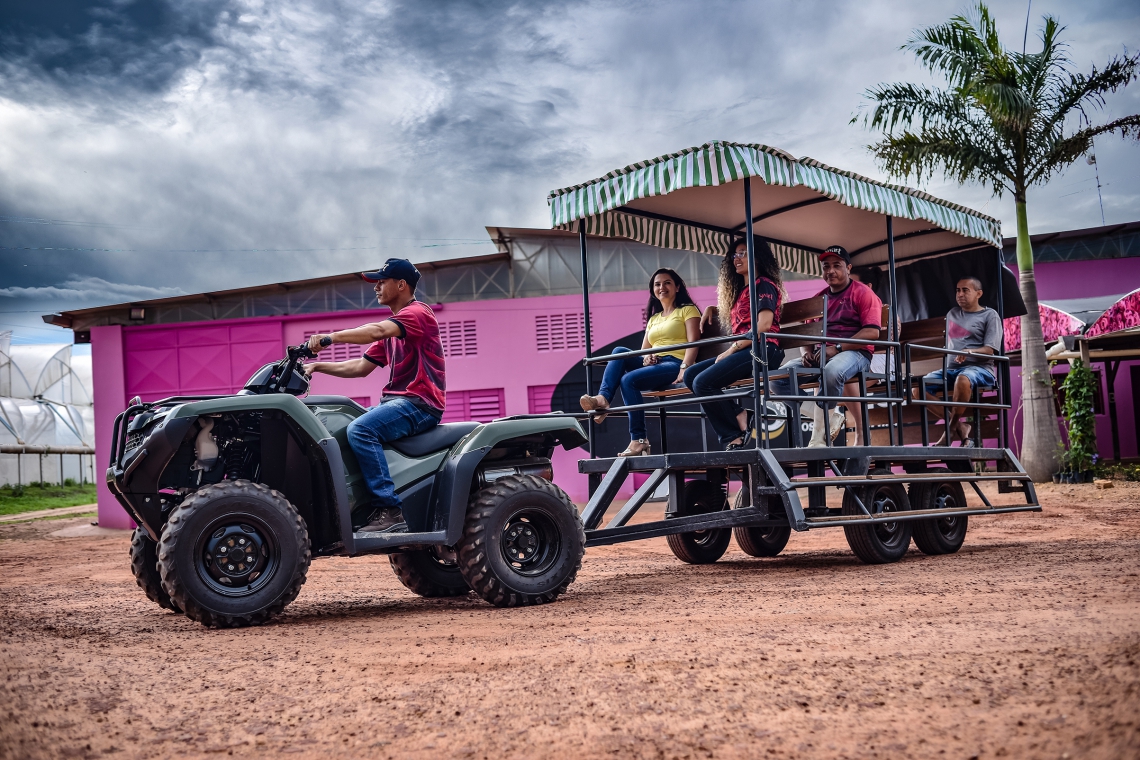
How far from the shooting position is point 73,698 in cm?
343

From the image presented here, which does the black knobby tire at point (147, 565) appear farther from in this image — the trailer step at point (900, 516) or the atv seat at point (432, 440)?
the trailer step at point (900, 516)

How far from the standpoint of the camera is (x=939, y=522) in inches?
312

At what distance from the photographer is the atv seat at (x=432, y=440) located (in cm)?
566

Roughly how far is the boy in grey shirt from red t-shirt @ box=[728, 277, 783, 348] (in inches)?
61.8

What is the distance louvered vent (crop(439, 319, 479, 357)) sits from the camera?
2041cm

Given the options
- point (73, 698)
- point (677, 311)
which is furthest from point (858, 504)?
point (73, 698)

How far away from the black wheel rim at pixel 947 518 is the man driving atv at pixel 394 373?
4.45 m

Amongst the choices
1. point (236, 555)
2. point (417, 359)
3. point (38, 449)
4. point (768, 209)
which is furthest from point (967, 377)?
point (38, 449)

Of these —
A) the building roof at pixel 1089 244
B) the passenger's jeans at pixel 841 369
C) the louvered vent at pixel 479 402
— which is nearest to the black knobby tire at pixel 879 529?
the passenger's jeans at pixel 841 369

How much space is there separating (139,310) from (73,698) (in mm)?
20381

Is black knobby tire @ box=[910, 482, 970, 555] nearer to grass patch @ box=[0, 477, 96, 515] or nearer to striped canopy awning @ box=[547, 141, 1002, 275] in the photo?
striped canopy awning @ box=[547, 141, 1002, 275]

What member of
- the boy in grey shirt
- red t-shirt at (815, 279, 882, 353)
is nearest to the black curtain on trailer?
the boy in grey shirt

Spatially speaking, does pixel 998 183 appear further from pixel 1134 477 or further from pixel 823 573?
pixel 823 573

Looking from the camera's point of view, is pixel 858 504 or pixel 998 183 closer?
pixel 858 504
